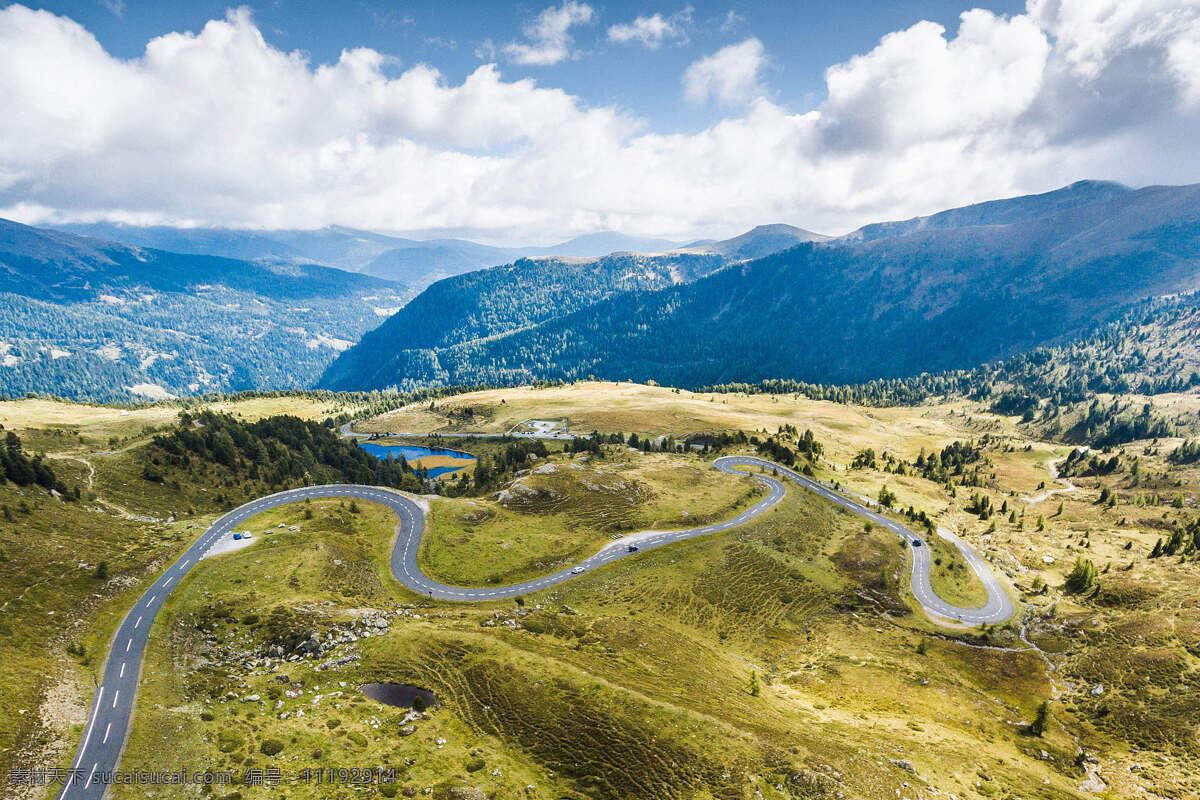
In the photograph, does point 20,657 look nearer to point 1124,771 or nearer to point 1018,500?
point 1124,771

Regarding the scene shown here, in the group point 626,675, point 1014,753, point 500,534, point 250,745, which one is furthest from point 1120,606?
point 250,745

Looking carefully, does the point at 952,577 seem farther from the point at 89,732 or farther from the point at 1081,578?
the point at 89,732

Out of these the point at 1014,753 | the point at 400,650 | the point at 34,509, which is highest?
the point at 34,509

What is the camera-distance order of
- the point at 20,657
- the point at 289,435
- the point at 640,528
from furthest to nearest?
the point at 289,435
the point at 640,528
the point at 20,657

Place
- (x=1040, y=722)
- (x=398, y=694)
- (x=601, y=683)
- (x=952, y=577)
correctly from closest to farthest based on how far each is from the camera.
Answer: (x=398, y=694)
(x=601, y=683)
(x=1040, y=722)
(x=952, y=577)

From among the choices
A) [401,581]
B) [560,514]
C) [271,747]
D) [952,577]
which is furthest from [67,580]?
[952,577]

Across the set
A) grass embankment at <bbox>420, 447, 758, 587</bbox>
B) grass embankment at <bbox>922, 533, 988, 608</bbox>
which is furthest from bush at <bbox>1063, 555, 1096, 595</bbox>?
grass embankment at <bbox>420, 447, 758, 587</bbox>
